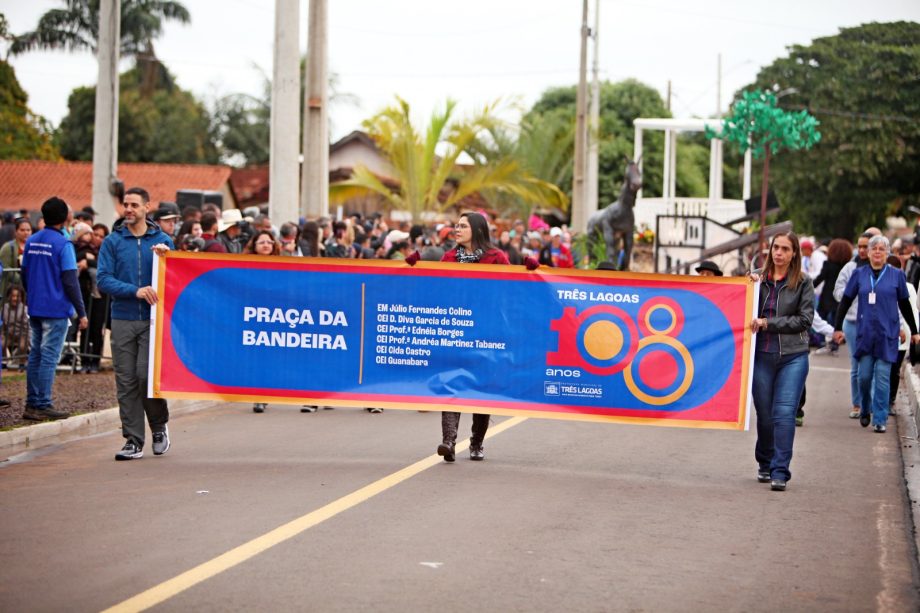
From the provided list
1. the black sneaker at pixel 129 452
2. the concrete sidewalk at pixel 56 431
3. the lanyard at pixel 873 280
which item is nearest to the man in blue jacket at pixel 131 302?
the black sneaker at pixel 129 452

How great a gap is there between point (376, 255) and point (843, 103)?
1623 inches

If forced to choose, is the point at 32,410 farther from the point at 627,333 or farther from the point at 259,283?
the point at 627,333

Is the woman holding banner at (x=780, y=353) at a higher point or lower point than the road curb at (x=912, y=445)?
higher

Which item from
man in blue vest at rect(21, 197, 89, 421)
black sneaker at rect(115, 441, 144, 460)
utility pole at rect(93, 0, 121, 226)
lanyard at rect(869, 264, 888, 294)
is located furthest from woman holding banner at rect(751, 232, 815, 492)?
utility pole at rect(93, 0, 121, 226)

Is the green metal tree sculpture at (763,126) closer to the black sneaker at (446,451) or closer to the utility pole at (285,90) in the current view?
the utility pole at (285,90)

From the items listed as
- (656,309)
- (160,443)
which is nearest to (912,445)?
(656,309)

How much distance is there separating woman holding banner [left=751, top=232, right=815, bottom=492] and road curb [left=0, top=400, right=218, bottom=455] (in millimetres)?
6146

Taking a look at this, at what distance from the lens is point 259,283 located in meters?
10.6

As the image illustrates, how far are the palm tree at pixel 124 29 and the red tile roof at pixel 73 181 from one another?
13227 millimetres

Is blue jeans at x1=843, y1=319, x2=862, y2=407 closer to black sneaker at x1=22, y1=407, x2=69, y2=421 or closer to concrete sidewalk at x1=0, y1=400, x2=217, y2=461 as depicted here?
concrete sidewalk at x1=0, y1=400, x2=217, y2=461

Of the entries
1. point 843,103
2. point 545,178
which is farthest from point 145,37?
point 843,103

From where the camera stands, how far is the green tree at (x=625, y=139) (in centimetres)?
6844

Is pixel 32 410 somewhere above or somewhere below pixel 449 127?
below

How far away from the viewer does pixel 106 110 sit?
21.1 metres
